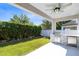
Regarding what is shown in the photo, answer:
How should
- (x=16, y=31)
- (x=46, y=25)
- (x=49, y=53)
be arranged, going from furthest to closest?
(x=46, y=25) < (x=16, y=31) < (x=49, y=53)

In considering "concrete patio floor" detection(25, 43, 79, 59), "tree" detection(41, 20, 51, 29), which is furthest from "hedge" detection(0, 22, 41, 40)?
"concrete patio floor" detection(25, 43, 79, 59)

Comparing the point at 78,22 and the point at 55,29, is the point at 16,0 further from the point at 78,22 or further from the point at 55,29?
the point at 55,29

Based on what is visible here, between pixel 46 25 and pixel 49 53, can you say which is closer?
pixel 49 53

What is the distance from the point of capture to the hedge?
7973 millimetres

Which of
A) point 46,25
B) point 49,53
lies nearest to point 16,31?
point 46,25

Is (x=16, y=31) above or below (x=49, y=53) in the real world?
above

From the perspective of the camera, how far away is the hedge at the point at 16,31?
7.97m

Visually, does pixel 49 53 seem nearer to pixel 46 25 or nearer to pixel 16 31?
pixel 16 31

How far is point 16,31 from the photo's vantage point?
30.3 feet

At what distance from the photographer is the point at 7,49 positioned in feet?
21.8

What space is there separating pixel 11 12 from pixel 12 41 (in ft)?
19.2

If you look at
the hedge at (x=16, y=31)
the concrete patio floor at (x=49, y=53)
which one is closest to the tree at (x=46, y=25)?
the hedge at (x=16, y=31)

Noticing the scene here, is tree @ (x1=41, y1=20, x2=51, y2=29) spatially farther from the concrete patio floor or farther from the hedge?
the concrete patio floor

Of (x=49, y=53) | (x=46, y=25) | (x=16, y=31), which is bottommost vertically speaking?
(x=49, y=53)
